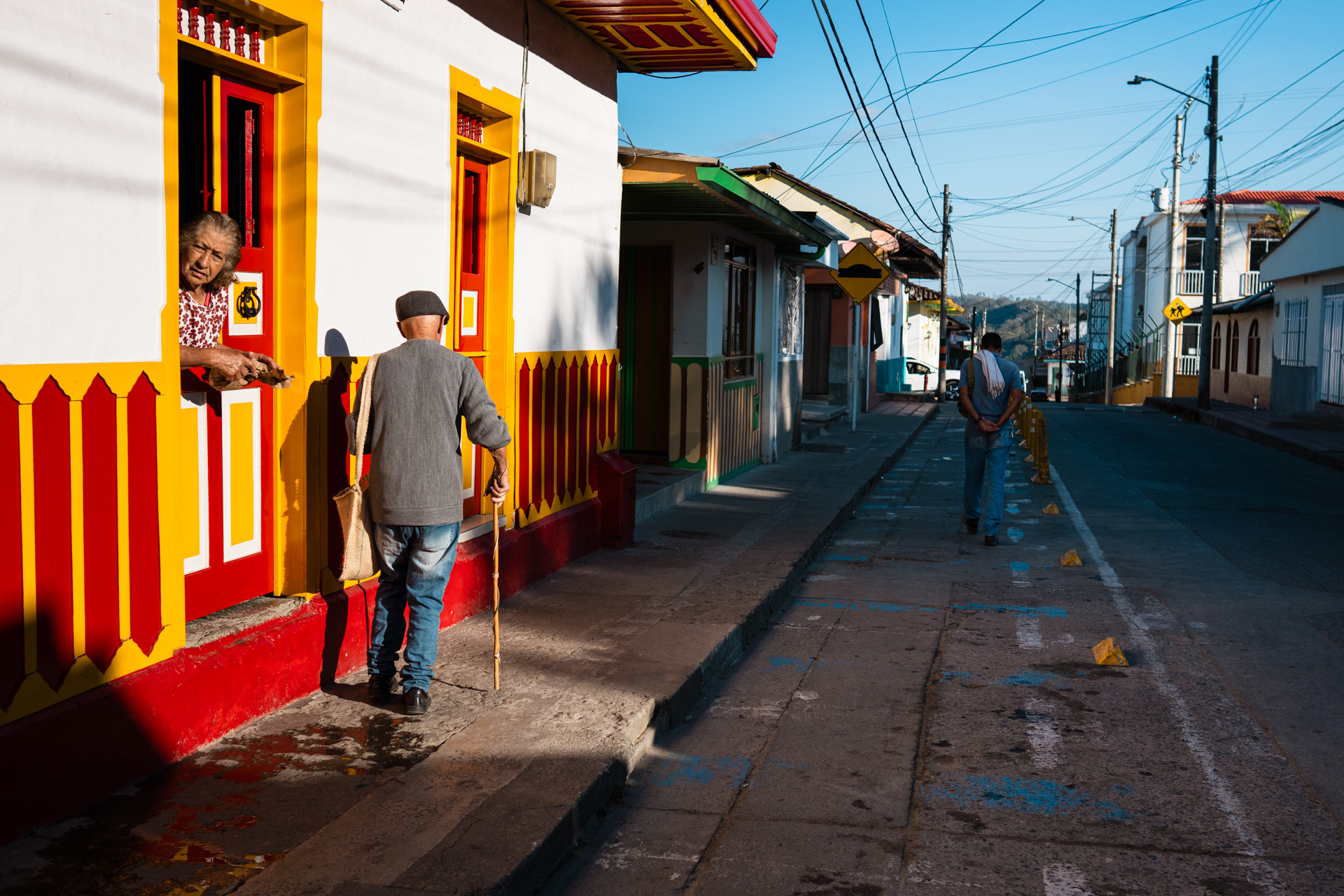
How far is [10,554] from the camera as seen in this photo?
3.65 metres

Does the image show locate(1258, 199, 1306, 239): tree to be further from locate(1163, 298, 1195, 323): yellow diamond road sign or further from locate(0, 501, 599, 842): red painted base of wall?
locate(0, 501, 599, 842): red painted base of wall

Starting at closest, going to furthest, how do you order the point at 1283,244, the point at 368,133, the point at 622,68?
the point at 368,133
the point at 622,68
the point at 1283,244

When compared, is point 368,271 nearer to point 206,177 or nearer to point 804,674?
point 206,177

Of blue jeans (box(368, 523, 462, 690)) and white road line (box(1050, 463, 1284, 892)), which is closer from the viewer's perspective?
white road line (box(1050, 463, 1284, 892))

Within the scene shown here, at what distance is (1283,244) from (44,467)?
33.5m

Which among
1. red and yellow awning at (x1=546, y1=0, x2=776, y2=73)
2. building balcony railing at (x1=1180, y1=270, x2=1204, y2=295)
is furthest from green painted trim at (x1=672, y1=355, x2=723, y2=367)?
building balcony railing at (x1=1180, y1=270, x2=1204, y2=295)

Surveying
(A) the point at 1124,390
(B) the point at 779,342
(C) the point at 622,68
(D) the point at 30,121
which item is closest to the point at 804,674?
(D) the point at 30,121

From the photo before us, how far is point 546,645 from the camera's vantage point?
20.4ft

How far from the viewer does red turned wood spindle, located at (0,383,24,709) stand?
361 cm

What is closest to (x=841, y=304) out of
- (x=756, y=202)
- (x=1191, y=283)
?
(x=756, y=202)

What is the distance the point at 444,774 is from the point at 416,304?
195 centimetres

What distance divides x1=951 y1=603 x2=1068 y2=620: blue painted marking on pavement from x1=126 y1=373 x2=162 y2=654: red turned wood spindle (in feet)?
17.3

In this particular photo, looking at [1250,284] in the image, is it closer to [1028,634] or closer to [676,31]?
[676,31]

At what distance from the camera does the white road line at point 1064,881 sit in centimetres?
373
